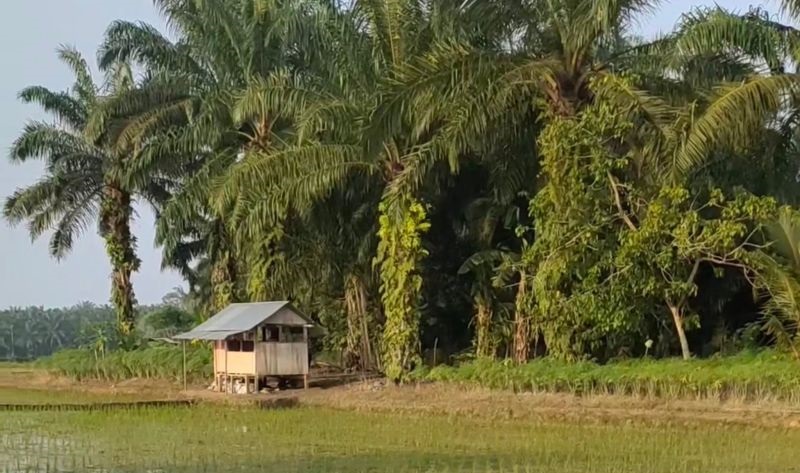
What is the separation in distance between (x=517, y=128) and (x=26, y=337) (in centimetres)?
5763

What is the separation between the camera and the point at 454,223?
22688mm

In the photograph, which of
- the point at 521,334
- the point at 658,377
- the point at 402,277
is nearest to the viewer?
the point at 658,377

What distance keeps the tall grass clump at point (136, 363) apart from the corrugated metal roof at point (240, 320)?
2879 mm

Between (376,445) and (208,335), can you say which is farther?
(208,335)

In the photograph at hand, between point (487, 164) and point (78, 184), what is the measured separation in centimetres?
1313

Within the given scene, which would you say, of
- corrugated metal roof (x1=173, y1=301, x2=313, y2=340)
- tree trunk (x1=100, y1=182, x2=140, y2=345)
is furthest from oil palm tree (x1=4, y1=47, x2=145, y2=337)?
corrugated metal roof (x1=173, y1=301, x2=313, y2=340)

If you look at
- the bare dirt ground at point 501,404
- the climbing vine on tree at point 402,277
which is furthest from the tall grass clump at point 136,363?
the climbing vine on tree at point 402,277

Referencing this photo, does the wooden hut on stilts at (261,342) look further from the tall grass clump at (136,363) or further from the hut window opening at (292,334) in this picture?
the tall grass clump at (136,363)

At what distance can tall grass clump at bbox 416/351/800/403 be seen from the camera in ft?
47.9

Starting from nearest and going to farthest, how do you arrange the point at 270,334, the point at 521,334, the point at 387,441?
1. the point at 387,441
2. the point at 521,334
3. the point at 270,334

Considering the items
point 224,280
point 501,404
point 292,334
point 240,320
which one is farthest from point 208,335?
point 501,404

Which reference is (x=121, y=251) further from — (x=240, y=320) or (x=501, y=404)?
(x=501, y=404)

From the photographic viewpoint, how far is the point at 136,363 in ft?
82.6

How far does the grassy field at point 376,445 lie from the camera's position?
10922 millimetres
